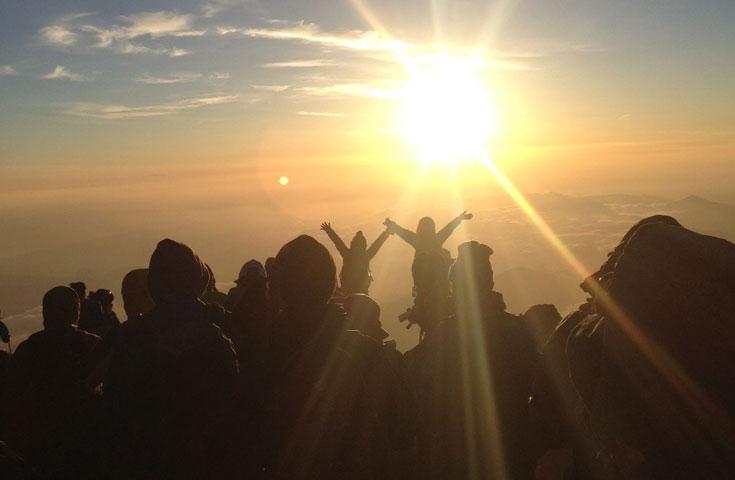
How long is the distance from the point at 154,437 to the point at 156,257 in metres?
1.29

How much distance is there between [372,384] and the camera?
11.9 ft

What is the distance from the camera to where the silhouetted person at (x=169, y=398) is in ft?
11.8

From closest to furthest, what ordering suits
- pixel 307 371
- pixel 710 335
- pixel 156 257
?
pixel 710 335, pixel 307 371, pixel 156 257

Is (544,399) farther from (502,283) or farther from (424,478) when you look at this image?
(502,283)

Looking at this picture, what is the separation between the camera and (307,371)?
3562 millimetres

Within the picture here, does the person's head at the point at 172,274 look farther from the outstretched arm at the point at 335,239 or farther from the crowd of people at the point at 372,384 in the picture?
the outstretched arm at the point at 335,239

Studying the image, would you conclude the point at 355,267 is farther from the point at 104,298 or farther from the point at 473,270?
the point at 473,270

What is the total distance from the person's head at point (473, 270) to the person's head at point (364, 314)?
3.94 feet

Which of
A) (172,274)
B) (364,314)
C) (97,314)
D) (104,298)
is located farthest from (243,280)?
(104,298)

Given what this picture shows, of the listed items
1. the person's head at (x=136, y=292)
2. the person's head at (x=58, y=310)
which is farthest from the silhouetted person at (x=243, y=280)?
the person's head at (x=58, y=310)

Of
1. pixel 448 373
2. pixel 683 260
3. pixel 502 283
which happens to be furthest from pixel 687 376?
pixel 502 283

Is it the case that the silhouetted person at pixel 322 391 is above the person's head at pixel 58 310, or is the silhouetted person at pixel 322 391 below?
below

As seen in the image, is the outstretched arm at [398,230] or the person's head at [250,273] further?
the outstretched arm at [398,230]

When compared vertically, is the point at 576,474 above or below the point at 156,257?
below
